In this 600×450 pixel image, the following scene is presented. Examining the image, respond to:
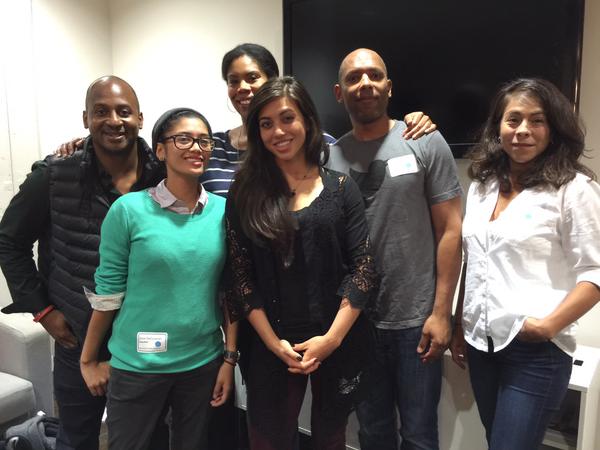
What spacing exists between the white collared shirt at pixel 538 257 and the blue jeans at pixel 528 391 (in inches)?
1.8

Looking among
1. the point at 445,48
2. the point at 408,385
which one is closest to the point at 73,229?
the point at 408,385

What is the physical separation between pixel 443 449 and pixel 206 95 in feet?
8.66

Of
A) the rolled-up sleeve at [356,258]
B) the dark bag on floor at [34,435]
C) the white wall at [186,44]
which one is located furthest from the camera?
the white wall at [186,44]

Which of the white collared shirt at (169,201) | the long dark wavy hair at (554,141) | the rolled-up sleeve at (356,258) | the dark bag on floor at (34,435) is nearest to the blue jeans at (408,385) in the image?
the rolled-up sleeve at (356,258)

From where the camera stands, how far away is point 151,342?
4.56 feet

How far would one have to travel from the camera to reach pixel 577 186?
4.23 feet

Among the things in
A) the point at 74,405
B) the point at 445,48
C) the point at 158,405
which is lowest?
the point at 74,405

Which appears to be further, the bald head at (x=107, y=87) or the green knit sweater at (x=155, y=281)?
the bald head at (x=107, y=87)

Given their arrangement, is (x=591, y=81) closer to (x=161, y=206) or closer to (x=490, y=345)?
(x=490, y=345)

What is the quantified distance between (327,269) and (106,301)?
0.68m

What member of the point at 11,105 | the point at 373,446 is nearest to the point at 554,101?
the point at 373,446

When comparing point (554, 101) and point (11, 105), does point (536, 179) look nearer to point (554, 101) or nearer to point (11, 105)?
point (554, 101)

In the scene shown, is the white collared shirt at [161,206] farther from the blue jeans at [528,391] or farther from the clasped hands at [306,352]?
the blue jeans at [528,391]

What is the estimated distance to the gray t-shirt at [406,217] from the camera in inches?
61.5
